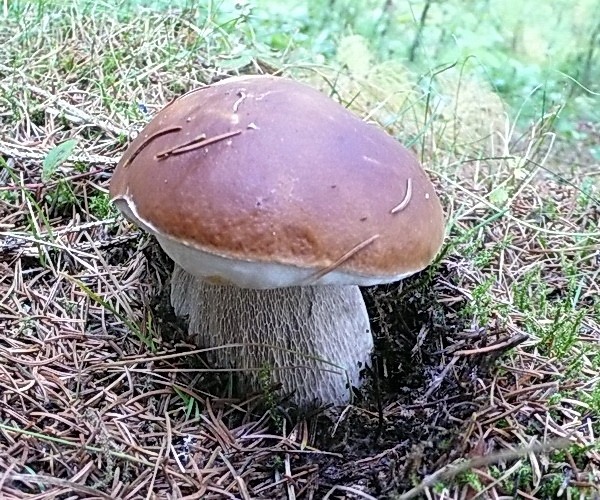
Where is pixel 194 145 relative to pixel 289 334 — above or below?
above

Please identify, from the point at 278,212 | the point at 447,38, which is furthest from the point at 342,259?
the point at 447,38

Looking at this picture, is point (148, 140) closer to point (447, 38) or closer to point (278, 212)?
point (278, 212)

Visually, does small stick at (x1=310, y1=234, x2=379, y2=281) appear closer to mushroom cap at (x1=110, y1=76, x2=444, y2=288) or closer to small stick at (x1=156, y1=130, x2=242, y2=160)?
mushroom cap at (x1=110, y1=76, x2=444, y2=288)

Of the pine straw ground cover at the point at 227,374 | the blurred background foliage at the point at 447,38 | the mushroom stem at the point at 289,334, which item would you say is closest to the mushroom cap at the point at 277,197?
the mushroom stem at the point at 289,334

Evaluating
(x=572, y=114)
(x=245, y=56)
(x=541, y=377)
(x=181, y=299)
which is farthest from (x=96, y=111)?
(x=572, y=114)

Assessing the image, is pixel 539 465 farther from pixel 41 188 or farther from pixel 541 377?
pixel 41 188

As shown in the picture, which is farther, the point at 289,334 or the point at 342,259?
the point at 289,334
